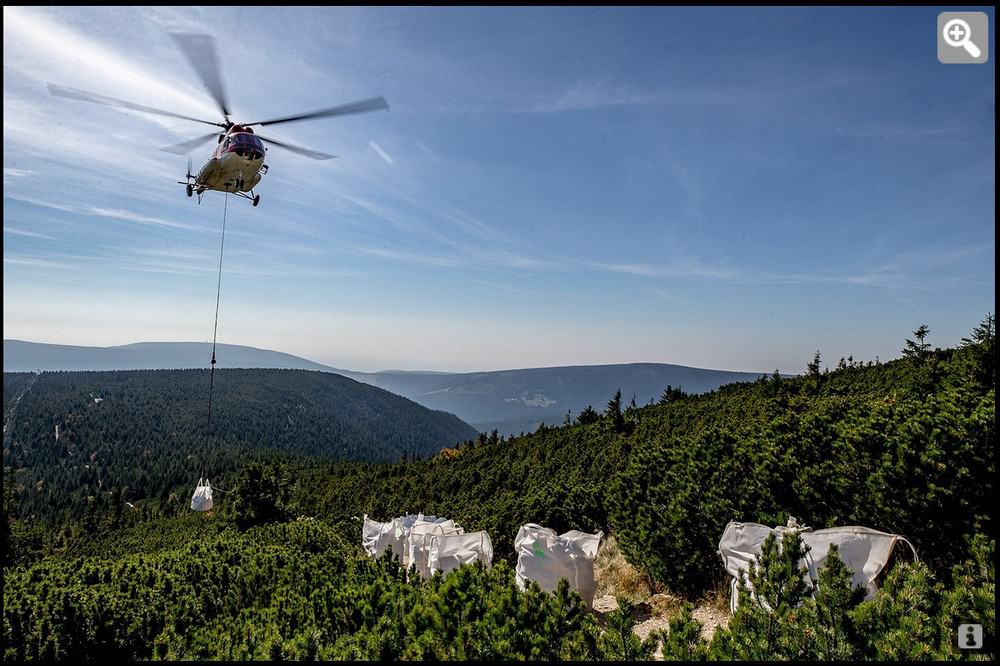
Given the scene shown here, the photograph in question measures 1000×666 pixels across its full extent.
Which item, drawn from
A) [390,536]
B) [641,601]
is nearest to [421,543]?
[390,536]

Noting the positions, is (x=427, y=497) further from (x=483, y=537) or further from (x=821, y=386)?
(x=821, y=386)

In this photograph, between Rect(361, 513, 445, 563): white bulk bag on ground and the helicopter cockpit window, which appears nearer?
Rect(361, 513, 445, 563): white bulk bag on ground

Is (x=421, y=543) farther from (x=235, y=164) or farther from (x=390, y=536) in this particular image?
(x=235, y=164)

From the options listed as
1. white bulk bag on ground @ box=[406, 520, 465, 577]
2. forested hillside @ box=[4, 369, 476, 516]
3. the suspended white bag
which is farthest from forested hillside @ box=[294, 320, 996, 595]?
forested hillside @ box=[4, 369, 476, 516]

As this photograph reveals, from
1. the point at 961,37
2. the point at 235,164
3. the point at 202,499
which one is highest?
the point at 235,164

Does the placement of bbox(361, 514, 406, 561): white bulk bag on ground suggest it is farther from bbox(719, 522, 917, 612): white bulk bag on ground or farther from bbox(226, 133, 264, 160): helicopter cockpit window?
bbox(226, 133, 264, 160): helicopter cockpit window

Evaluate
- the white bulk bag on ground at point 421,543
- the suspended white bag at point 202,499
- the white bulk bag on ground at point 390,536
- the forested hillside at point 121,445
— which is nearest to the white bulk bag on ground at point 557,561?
the white bulk bag on ground at point 421,543

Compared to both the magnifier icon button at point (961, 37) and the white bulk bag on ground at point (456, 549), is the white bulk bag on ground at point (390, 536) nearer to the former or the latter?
the white bulk bag on ground at point (456, 549)
